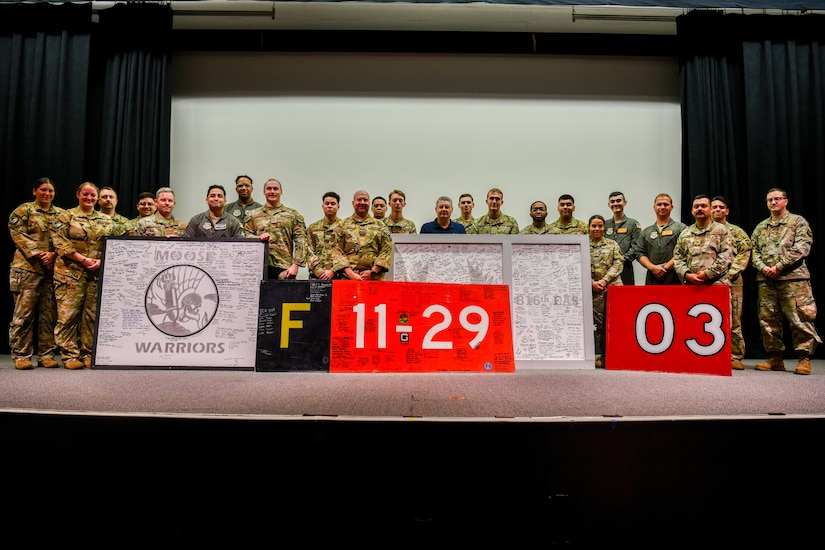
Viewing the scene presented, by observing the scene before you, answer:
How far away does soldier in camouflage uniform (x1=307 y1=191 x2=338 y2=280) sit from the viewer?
450 centimetres

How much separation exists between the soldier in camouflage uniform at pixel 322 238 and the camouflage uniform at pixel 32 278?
205 centimetres

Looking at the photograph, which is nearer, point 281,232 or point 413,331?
point 413,331

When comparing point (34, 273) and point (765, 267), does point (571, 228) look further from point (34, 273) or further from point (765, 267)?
point (34, 273)

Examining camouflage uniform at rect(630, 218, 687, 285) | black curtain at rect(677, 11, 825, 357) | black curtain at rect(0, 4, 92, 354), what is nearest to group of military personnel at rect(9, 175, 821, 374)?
camouflage uniform at rect(630, 218, 687, 285)

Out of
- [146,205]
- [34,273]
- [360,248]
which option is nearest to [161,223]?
[146,205]

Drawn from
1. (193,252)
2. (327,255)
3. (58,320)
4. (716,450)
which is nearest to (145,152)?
(58,320)

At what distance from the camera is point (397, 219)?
533 centimetres

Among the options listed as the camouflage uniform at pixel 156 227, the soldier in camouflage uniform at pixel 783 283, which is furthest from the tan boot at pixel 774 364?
the camouflage uniform at pixel 156 227

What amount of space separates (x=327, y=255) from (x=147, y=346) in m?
1.74

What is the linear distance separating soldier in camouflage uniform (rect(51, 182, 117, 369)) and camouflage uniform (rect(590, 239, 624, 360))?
406 cm

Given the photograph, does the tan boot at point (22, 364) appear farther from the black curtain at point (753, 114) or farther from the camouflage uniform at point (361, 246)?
the black curtain at point (753, 114)

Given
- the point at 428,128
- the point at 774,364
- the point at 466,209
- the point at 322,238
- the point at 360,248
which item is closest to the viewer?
the point at 774,364

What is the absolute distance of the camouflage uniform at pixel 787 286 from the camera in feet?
12.7
